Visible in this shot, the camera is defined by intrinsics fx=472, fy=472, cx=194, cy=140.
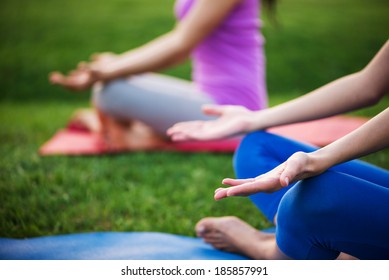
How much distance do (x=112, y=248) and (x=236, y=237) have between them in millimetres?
313

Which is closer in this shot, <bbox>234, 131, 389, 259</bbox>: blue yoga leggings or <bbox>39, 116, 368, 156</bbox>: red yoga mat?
<bbox>234, 131, 389, 259</bbox>: blue yoga leggings

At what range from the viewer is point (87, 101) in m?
3.68

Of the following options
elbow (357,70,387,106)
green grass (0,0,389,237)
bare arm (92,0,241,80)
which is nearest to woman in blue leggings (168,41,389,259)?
elbow (357,70,387,106)

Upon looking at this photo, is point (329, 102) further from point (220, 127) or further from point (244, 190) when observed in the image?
point (244, 190)

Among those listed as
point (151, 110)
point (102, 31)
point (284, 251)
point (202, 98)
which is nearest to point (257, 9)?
point (202, 98)

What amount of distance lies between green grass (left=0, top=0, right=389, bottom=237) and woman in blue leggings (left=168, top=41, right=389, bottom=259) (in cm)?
35

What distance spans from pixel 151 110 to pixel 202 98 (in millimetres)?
221

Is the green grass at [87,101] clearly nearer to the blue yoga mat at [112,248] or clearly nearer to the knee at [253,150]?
the blue yoga mat at [112,248]

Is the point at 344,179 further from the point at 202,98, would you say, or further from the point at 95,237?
the point at 202,98

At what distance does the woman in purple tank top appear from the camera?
1.86 m

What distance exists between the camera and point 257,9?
1.92 metres

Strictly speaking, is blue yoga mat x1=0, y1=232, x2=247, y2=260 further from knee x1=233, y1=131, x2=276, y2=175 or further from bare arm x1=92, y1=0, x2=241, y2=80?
bare arm x1=92, y1=0, x2=241, y2=80

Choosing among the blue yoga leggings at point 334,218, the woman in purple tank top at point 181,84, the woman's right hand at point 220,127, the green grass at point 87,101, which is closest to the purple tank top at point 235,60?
the woman in purple tank top at point 181,84

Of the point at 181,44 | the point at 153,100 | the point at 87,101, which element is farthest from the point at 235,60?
the point at 87,101
